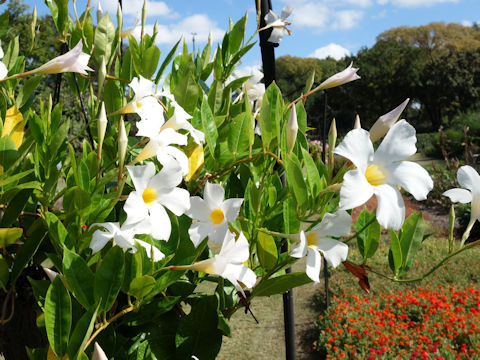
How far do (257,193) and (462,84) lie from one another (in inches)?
1054

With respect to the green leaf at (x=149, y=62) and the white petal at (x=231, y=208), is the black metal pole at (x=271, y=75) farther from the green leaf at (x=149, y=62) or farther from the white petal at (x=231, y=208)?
the white petal at (x=231, y=208)

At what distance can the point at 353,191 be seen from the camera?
1.45ft

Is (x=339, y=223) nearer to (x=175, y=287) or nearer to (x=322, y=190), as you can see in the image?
(x=322, y=190)

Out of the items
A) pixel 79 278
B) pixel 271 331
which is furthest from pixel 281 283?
pixel 271 331

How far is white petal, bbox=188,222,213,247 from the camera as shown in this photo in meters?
0.52

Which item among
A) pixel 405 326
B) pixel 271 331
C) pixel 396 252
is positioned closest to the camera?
pixel 396 252

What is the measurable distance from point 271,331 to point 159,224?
3.49 metres

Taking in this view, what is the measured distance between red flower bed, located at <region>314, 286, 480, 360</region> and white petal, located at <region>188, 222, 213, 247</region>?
8.97ft

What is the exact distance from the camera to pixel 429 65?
24906mm

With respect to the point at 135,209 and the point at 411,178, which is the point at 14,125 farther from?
the point at 411,178

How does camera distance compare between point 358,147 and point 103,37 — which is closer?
point 358,147

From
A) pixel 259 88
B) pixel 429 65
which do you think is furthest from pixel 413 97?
pixel 259 88

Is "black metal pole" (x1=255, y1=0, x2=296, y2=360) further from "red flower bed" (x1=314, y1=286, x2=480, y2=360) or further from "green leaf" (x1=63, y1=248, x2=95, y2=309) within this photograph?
"red flower bed" (x1=314, y1=286, x2=480, y2=360)

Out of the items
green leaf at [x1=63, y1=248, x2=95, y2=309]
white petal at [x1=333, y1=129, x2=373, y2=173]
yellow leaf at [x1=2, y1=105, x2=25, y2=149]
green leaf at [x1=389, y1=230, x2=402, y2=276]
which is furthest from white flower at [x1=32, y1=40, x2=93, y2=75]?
green leaf at [x1=389, y1=230, x2=402, y2=276]
